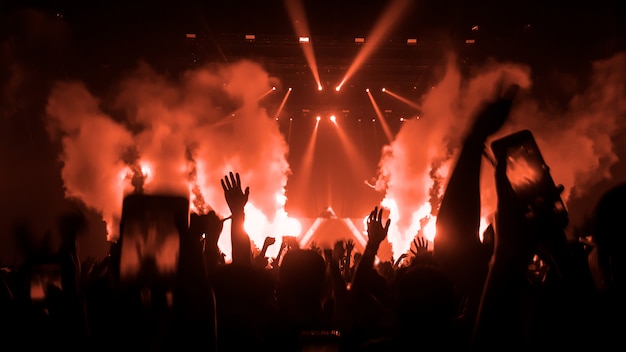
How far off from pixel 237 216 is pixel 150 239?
126cm

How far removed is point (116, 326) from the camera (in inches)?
91.8

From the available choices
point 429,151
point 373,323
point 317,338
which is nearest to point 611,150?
point 429,151

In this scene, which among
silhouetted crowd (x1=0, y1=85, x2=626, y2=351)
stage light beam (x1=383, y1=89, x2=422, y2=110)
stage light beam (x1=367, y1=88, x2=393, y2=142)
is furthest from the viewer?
stage light beam (x1=367, y1=88, x2=393, y2=142)

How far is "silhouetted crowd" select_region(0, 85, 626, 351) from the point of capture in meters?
1.63

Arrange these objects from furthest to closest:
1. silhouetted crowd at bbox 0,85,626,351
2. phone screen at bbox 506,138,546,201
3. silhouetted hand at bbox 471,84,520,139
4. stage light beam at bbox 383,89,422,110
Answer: stage light beam at bbox 383,89,422,110 < silhouetted hand at bbox 471,84,520,139 < phone screen at bbox 506,138,546,201 < silhouetted crowd at bbox 0,85,626,351

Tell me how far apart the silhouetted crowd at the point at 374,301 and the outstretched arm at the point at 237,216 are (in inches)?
0.5

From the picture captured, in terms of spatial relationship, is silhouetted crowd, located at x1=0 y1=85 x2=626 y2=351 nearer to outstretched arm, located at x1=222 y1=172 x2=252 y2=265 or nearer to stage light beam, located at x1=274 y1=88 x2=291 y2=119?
outstretched arm, located at x1=222 y1=172 x2=252 y2=265

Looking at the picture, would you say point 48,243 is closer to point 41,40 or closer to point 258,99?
point 41,40

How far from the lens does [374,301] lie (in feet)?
10.8

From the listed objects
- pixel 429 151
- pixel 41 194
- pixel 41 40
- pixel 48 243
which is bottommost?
pixel 48 243

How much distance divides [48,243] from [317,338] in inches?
85.9

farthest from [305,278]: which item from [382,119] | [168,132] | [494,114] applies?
[382,119]

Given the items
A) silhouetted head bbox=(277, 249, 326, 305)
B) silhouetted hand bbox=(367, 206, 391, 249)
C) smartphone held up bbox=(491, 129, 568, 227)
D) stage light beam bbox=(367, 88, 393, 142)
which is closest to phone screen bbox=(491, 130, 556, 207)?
smartphone held up bbox=(491, 129, 568, 227)

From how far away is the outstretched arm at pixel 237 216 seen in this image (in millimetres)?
3361
